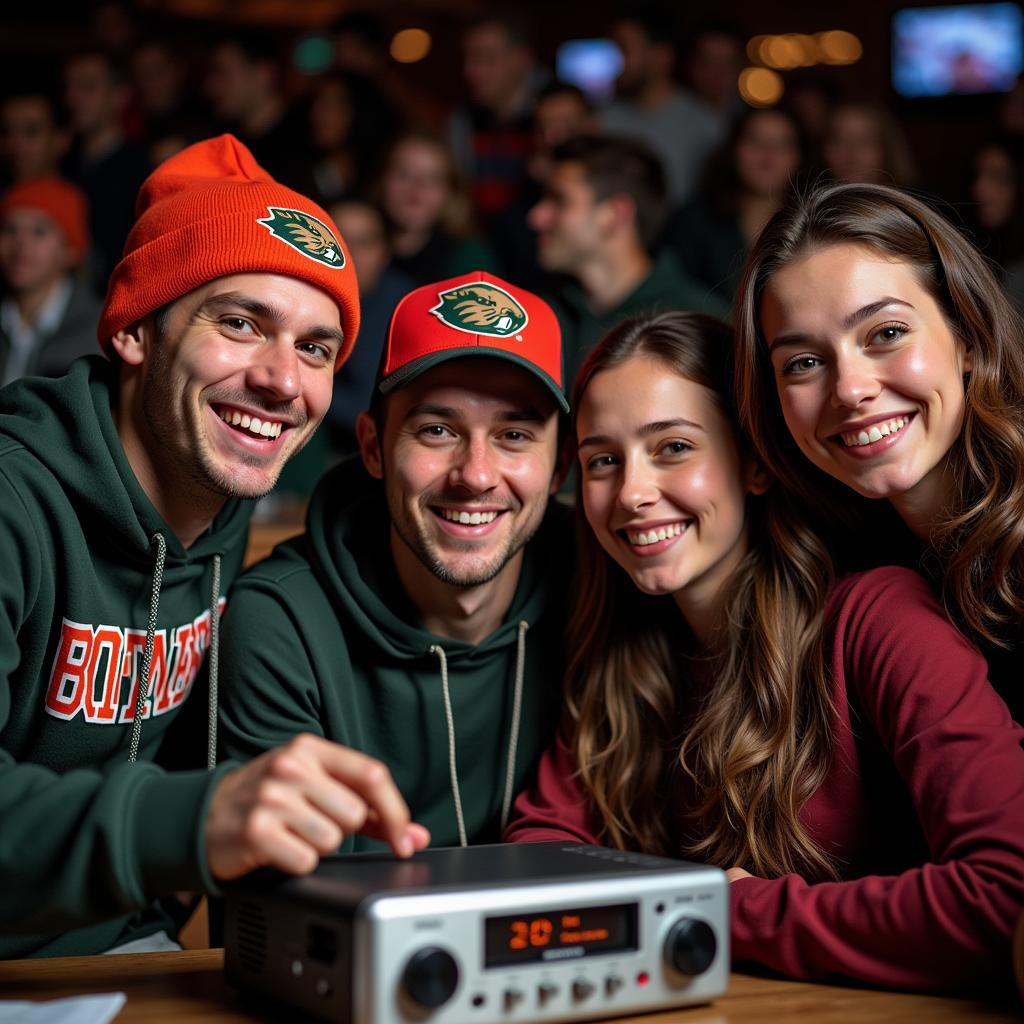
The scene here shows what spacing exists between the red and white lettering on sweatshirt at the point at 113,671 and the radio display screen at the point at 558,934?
2.34 feet

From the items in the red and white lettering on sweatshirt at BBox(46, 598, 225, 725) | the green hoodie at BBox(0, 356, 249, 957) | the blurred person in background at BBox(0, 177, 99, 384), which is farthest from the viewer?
the blurred person in background at BBox(0, 177, 99, 384)

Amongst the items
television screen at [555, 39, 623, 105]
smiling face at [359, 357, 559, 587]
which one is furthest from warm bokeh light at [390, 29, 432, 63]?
smiling face at [359, 357, 559, 587]

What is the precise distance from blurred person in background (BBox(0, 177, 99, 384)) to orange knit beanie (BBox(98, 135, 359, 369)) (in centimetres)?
270

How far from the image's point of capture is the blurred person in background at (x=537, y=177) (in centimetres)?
464

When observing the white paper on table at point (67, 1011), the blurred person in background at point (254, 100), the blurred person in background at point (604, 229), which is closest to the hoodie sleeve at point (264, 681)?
the white paper on table at point (67, 1011)

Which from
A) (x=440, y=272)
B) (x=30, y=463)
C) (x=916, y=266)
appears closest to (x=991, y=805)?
(x=916, y=266)

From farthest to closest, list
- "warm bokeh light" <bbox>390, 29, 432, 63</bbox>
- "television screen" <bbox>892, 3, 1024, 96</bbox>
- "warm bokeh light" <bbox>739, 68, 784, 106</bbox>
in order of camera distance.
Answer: "warm bokeh light" <bbox>390, 29, 432, 63</bbox> → "warm bokeh light" <bbox>739, 68, 784, 106</bbox> → "television screen" <bbox>892, 3, 1024, 96</bbox>

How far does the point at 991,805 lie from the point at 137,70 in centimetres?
583

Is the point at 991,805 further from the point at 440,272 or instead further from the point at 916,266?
the point at 440,272

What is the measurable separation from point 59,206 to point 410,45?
13.9ft

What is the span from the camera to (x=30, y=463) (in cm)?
146

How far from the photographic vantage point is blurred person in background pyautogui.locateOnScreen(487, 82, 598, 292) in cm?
464

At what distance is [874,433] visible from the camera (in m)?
1.44

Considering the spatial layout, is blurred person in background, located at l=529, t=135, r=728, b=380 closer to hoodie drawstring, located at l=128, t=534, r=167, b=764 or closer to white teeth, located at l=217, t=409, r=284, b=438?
white teeth, located at l=217, t=409, r=284, b=438
